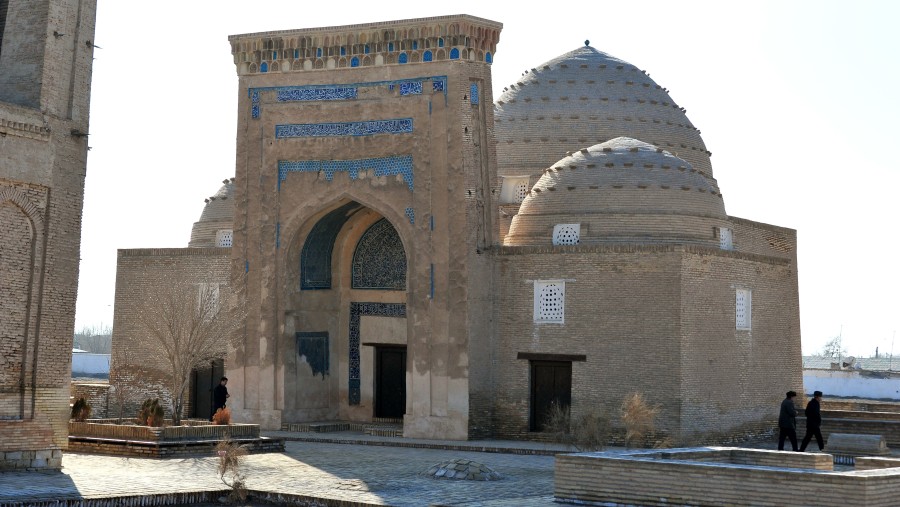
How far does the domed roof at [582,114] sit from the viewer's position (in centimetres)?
2670

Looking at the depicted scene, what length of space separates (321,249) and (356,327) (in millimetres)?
1535

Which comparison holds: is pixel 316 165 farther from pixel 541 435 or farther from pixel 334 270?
pixel 541 435

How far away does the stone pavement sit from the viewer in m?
13.5

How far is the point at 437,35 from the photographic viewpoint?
21.6m

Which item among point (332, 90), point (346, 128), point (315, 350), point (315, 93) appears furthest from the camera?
point (315, 350)

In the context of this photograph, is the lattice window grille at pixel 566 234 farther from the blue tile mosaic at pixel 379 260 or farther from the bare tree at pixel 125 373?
the bare tree at pixel 125 373

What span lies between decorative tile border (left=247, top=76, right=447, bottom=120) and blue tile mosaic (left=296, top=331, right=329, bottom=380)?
3832 millimetres

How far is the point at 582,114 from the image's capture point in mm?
26969

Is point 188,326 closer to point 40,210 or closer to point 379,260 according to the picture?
point 379,260

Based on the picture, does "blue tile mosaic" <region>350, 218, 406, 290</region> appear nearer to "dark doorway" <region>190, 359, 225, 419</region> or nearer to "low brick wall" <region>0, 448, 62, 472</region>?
"dark doorway" <region>190, 359, 225, 419</region>

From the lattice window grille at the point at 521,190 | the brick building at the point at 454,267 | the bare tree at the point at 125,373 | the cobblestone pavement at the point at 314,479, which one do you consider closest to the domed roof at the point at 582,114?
the lattice window grille at the point at 521,190

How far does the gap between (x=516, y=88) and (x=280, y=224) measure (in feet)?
24.4

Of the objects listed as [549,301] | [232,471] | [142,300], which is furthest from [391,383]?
[232,471]

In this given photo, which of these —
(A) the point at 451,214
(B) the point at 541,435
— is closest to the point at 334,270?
(A) the point at 451,214
